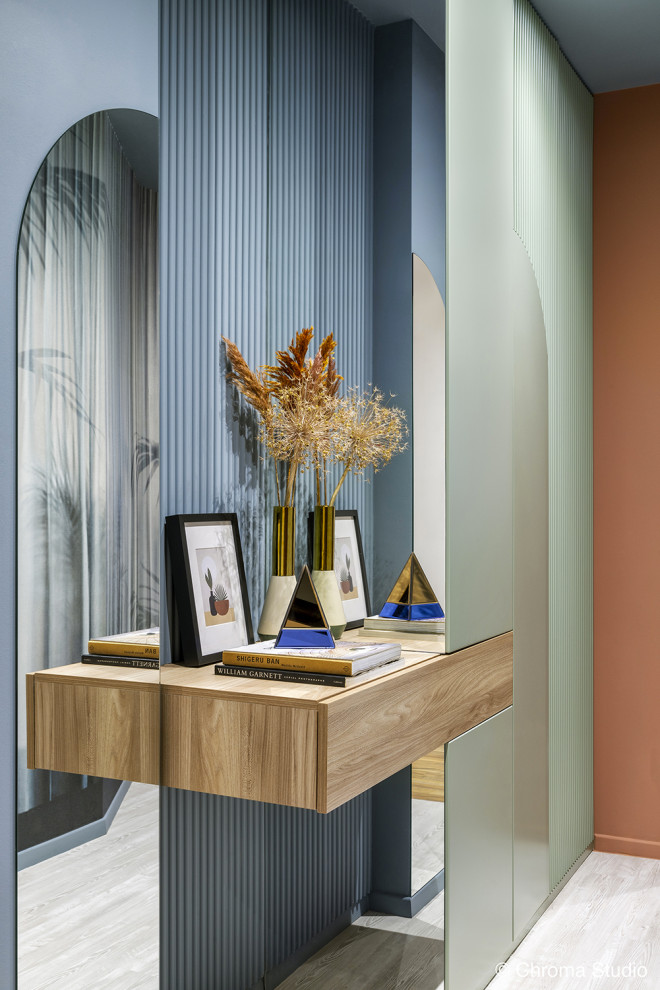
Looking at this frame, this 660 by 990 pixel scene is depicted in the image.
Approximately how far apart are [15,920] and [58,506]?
0.59 metres

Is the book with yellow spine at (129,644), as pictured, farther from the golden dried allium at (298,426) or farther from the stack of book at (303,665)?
the golden dried allium at (298,426)

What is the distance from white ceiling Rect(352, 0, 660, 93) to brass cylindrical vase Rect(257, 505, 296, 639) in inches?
75.3

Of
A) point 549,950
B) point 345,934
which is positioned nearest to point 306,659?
point 345,934

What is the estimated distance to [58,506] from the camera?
1352 millimetres

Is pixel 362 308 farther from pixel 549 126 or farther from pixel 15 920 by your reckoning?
pixel 15 920

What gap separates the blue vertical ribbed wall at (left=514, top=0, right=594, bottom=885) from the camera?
2.80 meters

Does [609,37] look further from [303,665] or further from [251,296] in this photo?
[303,665]

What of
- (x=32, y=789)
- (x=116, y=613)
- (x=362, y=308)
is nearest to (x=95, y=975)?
(x=32, y=789)

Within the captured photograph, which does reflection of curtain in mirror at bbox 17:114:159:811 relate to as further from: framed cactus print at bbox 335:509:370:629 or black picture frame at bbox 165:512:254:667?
framed cactus print at bbox 335:509:370:629

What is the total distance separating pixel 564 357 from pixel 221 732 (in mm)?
2002

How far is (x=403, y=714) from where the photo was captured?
184cm

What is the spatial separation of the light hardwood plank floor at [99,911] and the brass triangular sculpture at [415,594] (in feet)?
2.49

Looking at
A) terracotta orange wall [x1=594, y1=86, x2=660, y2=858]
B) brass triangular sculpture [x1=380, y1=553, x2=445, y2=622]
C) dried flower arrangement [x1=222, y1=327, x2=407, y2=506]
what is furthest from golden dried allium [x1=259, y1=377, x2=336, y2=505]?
terracotta orange wall [x1=594, y1=86, x2=660, y2=858]

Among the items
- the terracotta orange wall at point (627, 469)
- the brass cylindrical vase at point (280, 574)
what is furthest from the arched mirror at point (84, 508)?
the terracotta orange wall at point (627, 469)
